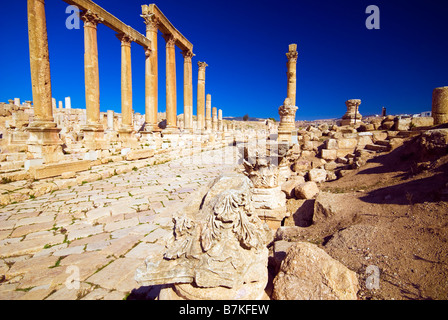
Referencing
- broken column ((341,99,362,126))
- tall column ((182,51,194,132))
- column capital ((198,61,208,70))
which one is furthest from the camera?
column capital ((198,61,208,70))

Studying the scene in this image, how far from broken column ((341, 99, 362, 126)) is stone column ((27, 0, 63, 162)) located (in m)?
19.5

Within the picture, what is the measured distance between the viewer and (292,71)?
15273 mm

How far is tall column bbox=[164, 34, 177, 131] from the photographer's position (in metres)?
15.0

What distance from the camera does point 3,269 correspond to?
8.64 feet

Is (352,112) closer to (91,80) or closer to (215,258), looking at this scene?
(91,80)

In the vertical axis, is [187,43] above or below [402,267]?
above

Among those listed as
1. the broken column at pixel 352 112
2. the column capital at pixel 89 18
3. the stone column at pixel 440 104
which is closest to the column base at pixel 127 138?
the column capital at pixel 89 18

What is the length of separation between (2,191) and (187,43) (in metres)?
15.9

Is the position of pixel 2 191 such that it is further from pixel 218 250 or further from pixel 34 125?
pixel 218 250

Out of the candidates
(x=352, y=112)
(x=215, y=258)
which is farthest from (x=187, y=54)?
(x=215, y=258)

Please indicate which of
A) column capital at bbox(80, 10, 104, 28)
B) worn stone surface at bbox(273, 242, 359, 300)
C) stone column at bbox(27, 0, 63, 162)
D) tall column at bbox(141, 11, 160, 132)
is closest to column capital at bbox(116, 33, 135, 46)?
tall column at bbox(141, 11, 160, 132)

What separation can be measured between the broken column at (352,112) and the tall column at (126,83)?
16750 millimetres

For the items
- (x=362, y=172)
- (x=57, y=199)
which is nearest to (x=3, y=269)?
(x=57, y=199)

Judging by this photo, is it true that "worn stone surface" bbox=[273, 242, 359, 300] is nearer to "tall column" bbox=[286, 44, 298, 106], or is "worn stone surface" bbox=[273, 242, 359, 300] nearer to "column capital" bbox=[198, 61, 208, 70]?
"tall column" bbox=[286, 44, 298, 106]
